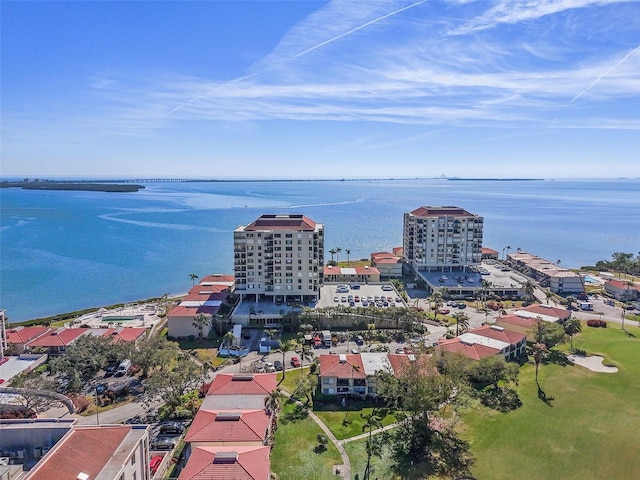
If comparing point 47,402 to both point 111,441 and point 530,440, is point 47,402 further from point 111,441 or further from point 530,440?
point 530,440

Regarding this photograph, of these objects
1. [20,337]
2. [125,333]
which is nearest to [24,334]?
[20,337]

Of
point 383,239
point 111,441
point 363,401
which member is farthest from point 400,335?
point 383,239

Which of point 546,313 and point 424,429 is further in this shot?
point 546,313

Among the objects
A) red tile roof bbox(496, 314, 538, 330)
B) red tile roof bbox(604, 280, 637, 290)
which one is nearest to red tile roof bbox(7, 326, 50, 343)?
red tile roof bbox(496, 314, 538, 330)

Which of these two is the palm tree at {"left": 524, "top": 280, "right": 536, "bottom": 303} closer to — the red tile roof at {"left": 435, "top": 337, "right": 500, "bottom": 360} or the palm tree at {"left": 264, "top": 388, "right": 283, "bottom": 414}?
the red tile roof at {"left": 435, "top": 337, "right": 500, "bottom": 360}

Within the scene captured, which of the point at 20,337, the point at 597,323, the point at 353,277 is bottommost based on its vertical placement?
the point at 597,323

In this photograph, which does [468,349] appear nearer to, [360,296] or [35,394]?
[360,296]
